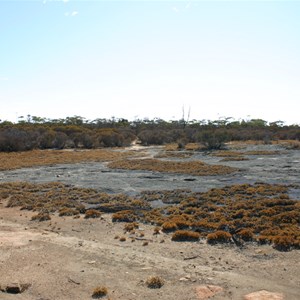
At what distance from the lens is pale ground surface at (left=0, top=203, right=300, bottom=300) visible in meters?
8.96

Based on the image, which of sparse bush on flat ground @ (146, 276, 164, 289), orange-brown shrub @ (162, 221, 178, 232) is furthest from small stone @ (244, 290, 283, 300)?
orange-brown shrub @ (162, 221, 178, 232)

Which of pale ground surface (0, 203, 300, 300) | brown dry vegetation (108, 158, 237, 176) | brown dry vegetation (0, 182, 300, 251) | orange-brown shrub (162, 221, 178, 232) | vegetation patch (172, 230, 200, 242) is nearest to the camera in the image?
pale ground surface (0, 203, 300, 300)

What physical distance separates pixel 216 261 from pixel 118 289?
328cm

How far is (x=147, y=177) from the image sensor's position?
30172 millimetres

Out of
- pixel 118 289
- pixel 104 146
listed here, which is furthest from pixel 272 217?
pixel 104 146

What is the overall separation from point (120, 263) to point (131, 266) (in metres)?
0.43

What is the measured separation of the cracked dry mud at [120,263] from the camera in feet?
29.5

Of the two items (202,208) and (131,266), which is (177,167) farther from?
(131,266)

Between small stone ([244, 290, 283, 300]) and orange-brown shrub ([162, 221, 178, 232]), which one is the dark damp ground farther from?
small stone ([244, 290, 283, 300])

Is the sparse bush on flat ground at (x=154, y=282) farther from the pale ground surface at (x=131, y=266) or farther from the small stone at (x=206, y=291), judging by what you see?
the small stone at (x=206, y=291)

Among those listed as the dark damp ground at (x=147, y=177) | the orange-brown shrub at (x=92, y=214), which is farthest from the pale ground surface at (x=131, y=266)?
the dark damp ground at (x=147, y=177)

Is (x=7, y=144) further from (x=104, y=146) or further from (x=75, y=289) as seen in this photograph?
(x=75, y=289)

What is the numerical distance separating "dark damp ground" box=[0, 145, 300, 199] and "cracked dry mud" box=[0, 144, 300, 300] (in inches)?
375

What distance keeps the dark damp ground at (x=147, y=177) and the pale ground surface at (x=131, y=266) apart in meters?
10.3
